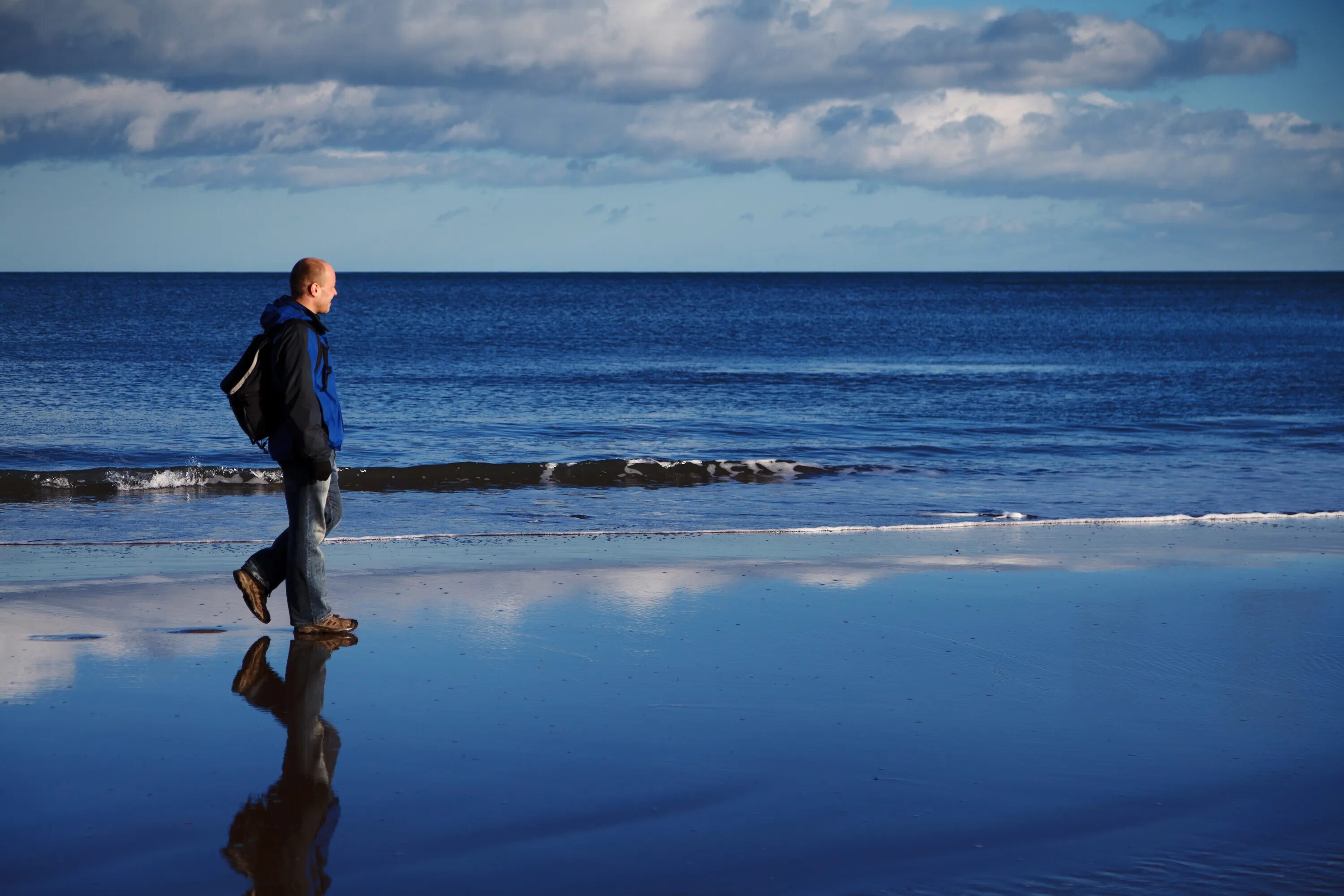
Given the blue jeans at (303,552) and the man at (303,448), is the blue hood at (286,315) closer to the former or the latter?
the man at (303,448)

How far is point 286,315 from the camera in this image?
5.48 meters

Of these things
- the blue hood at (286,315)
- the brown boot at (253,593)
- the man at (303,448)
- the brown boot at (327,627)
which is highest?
the blue hood at (286,315)

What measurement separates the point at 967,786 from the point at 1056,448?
47.9ft

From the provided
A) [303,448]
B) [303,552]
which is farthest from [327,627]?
[303,448]

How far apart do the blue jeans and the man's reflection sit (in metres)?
0.46

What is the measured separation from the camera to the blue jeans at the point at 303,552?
5762mm

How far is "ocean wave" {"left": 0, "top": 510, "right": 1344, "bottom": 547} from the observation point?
30.8 ft

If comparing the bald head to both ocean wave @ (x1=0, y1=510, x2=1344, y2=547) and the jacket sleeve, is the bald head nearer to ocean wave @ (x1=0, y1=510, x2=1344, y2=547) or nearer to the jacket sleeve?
the jacket sleeve

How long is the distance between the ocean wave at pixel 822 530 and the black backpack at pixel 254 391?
3662 millimetres

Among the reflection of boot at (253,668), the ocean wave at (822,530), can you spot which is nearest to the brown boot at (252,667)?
the reflection of boot at (253,668)

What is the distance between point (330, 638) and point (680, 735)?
2.15 metres

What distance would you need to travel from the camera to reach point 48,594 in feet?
22.9

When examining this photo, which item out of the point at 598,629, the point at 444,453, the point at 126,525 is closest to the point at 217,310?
the point at 444,453

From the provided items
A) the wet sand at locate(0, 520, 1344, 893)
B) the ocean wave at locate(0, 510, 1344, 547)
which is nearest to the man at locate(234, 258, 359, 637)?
the wet sand at locate(0, 520, 1344, 893)
